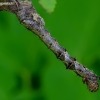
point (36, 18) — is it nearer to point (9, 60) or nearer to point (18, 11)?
point (18, 11)

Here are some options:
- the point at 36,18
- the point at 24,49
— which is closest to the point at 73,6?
the point at 24,49

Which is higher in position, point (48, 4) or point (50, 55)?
point (50, 55)

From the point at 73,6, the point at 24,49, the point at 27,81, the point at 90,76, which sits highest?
the point at 73,6

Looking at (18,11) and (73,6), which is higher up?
(73,6)

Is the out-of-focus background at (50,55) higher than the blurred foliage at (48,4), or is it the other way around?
the out-of-focus background at (50,55)

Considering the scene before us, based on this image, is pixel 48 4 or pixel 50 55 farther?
pixel 50 55

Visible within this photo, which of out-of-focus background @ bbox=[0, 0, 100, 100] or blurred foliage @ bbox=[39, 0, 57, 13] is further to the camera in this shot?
out-of-focus background @ bbox=[0, 0, 100, 100]

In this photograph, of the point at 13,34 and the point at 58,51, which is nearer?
the point at 58,51

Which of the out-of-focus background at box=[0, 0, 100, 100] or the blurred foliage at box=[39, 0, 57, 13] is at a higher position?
the out-of-focus background at box=[0, 0, 100, 100]
